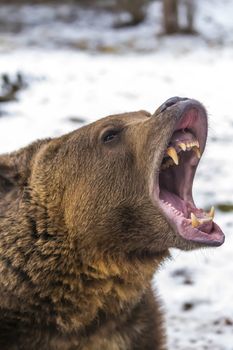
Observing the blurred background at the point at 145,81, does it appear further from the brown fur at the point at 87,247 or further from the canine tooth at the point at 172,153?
the canine tooth at the point at 172,153

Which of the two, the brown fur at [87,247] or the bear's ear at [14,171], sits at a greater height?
the bear's ear at [14,171]

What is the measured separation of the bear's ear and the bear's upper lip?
677 mm

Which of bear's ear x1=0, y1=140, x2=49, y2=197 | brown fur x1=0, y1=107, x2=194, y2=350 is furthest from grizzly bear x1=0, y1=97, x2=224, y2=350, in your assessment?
bear's ear x1=0, y1=140, x2=49, y2=197

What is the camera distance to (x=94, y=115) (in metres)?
9.43

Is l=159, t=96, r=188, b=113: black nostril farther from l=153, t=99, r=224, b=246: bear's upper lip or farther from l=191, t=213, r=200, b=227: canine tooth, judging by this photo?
l=191, t=213, r=200, b=227: canine tooth

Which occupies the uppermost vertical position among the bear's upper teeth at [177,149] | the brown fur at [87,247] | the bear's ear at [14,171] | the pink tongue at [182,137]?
the pink tongue at [182,137]

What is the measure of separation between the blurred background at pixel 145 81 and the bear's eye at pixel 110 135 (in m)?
1.33

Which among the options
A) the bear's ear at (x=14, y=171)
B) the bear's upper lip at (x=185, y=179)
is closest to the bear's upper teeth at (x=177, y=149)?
the bear's upper lip at (x=185, y=179)

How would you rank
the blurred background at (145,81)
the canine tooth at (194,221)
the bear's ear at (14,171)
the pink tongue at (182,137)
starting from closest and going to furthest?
the canine tooth at (194,221)
the pink tongue at (182,137)
the bear's ear at (14,171)
the blurred background at (145,81)

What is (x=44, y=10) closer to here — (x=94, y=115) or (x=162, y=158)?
(x=94, y=115)

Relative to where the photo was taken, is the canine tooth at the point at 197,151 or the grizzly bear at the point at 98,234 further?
the canine tooth at the point at 197,151

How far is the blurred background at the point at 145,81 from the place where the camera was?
485 cm

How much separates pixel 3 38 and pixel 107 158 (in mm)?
14261

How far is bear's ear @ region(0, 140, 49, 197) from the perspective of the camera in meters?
3.40
